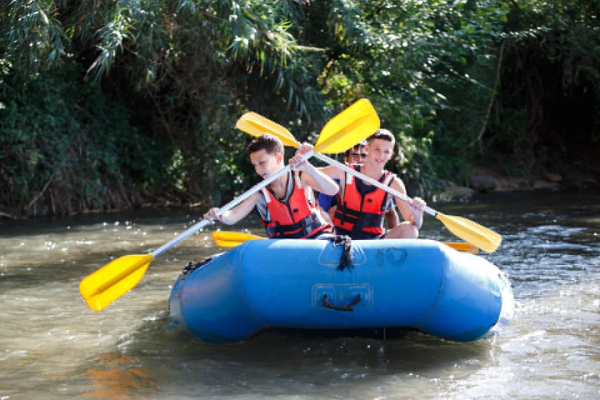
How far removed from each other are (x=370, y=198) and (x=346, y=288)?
108 centimetres

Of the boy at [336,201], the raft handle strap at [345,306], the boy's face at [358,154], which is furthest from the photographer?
the boy's face at [358,154]

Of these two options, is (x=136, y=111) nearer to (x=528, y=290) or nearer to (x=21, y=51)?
(x=21, y=51)

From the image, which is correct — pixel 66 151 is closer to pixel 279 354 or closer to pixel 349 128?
pixel 349 128

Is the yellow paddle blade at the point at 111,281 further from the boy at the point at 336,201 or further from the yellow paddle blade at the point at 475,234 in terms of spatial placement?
the yellow paddle blade at the point at 475,234

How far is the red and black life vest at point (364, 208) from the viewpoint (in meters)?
3.90

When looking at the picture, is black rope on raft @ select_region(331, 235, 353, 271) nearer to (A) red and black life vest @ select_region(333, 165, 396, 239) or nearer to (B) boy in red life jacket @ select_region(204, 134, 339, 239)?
(B) boy in red life jacket @ select_region(204, 134, 339, 239)

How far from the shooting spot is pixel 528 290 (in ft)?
13.9

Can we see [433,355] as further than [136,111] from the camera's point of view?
No

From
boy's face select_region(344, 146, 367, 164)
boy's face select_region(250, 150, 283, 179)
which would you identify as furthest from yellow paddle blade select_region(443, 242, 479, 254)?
boy's face select_region(344, 146, 367, 164)

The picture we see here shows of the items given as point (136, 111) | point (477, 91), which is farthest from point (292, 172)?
point (477, 91)

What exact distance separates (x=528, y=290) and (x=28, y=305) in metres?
2.75

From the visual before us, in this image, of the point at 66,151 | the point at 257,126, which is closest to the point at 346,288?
the point at 257,126

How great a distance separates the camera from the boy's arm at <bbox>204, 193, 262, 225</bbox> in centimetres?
345

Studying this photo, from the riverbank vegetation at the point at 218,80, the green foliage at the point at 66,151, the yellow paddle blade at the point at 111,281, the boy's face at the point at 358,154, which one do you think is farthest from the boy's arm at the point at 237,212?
the green foliage at the point at 66,151
